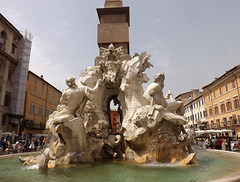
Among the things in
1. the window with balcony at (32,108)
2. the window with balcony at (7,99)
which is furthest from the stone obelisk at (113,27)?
the window with balcony at (32,108)

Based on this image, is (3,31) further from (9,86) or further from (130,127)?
(130,127)

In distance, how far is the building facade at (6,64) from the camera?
2496cm

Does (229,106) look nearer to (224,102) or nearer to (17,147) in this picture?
(224,102)

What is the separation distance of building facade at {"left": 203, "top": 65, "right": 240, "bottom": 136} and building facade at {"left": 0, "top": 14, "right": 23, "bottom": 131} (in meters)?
29.3

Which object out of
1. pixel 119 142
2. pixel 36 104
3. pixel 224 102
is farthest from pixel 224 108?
pixel 36 104

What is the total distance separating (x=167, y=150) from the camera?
5539mm

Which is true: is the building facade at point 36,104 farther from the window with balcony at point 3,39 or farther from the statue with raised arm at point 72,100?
the statue with raised arm at point 72,100

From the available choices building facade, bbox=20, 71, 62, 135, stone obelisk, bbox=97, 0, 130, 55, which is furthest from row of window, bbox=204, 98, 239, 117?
building facade, bbox=20, 71, 62, 135

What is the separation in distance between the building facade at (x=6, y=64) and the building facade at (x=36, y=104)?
2.88 meters

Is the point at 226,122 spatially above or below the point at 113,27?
below

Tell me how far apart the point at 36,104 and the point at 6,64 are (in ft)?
27.2

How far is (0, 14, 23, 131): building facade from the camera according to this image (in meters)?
25.0

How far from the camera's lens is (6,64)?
26219 millimetres

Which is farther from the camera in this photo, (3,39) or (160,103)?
(3,39)
